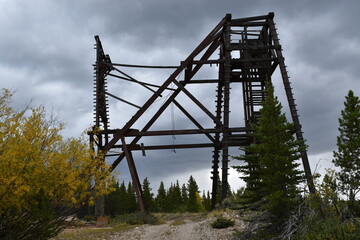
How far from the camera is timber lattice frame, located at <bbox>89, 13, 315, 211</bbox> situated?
1928 cm

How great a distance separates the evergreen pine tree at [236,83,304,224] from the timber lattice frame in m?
6.31

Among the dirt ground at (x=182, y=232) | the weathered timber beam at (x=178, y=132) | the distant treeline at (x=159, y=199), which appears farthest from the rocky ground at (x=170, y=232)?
the distant treeline at (x=159, y=199)

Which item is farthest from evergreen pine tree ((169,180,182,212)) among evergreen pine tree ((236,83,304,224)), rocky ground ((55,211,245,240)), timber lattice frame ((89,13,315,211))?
evergreen pine tree ((236,83,304,224))

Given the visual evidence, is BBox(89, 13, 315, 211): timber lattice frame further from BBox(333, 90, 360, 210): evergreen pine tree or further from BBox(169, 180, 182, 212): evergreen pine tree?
BBox(169, 180, 182, 212): evergreen pine tree

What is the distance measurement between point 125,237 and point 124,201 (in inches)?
1413

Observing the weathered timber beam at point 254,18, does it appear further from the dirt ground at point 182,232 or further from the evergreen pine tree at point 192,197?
the evergreen pine tree at point 192,197

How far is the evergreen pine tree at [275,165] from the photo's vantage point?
35.8 feet

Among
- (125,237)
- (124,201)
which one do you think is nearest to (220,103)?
(125,237)

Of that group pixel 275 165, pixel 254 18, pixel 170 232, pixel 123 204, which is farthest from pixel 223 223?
pixel 123 204

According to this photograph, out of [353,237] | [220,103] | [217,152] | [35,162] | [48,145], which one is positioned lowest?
[353,237]

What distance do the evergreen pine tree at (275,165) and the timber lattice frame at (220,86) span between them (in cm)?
631

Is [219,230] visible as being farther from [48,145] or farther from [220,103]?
[220,103]

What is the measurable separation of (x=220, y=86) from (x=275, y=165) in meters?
11.7

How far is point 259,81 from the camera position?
22719mm
